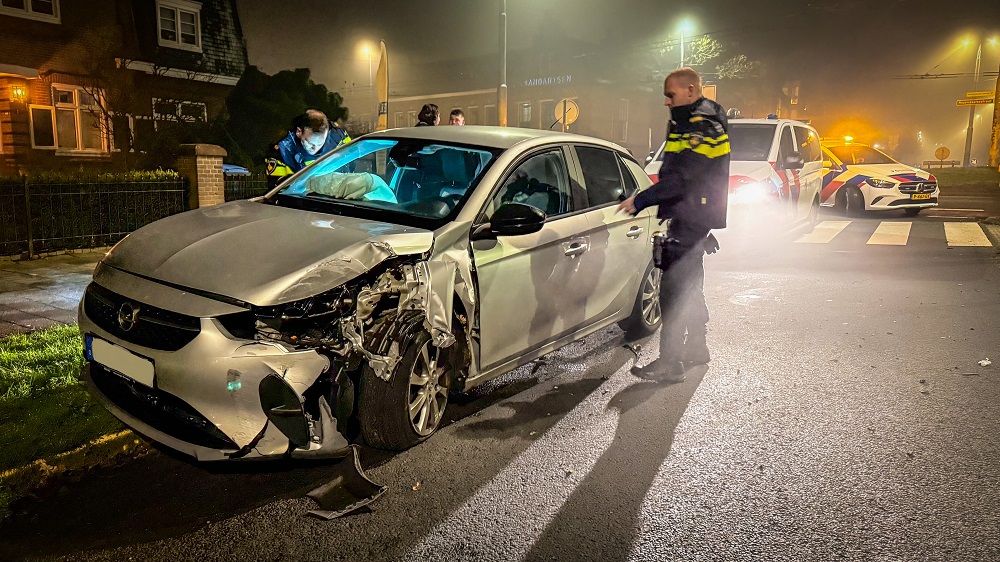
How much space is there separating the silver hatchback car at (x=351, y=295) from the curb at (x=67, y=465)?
1.22 feet

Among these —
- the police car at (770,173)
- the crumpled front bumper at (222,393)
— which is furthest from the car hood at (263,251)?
the police car at (770,173)

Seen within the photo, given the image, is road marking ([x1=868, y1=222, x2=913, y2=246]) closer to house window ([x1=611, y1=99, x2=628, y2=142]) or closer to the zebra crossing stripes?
the zebra crossing stripes

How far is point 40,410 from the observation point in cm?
427

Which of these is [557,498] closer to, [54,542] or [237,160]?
[54,542]

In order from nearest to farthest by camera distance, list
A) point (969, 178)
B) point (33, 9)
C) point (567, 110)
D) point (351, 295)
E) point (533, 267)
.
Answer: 1. point (351, 295)
2. point (533, 267)
3. point (567, 110)
4. point (33, 9)
5. point (969, 178)

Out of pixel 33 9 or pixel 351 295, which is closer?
pixel 351 295

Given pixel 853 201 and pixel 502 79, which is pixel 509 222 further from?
pixel 853 201

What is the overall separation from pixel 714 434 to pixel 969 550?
1.48m

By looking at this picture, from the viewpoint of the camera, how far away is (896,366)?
5707 mm

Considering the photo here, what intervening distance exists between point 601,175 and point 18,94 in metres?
19.0

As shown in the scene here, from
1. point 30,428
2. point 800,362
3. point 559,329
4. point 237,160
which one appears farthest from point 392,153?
point 237,160

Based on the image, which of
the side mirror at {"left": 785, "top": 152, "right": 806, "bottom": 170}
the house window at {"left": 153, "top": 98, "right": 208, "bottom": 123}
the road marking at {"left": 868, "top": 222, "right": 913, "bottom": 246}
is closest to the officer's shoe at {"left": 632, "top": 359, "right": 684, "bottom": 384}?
the side mirror at {"left": 785, "top": 152, "right": 806, "bottom": 170}

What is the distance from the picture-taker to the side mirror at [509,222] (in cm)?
414

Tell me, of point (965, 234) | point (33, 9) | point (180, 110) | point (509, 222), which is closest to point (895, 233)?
point (965, 234)
